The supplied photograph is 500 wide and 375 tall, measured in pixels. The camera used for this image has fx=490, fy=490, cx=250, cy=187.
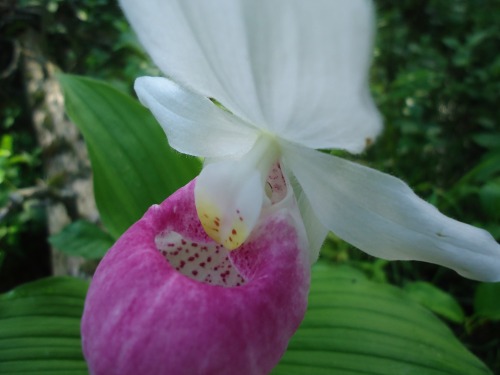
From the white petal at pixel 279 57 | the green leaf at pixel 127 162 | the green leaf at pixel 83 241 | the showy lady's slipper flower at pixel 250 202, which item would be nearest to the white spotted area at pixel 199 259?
the showy lady's slipper flower at pixel 250 202

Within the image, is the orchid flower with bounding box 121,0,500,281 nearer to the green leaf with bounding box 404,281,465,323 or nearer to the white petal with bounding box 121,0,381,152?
the white petal with bounding box 121,0,381,152

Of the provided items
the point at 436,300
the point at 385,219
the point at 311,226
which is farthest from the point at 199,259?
the point at 436,300

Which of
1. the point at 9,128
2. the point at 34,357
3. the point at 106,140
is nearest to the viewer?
the point at 34,357

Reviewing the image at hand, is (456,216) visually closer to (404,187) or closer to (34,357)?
(404,187)

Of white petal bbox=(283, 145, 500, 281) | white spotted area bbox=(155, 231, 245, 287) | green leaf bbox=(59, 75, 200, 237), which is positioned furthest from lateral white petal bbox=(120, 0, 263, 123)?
green leaf bbox=(59, 75, 200, 237)

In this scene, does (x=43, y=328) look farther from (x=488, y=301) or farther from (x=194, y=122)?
(x=488, y=301)

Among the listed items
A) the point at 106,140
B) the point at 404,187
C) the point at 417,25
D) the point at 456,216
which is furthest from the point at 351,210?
the point at 417,25

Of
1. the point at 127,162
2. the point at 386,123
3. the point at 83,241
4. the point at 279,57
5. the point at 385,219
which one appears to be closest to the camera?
the point at 279,57

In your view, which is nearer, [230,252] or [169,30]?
[169,30]
